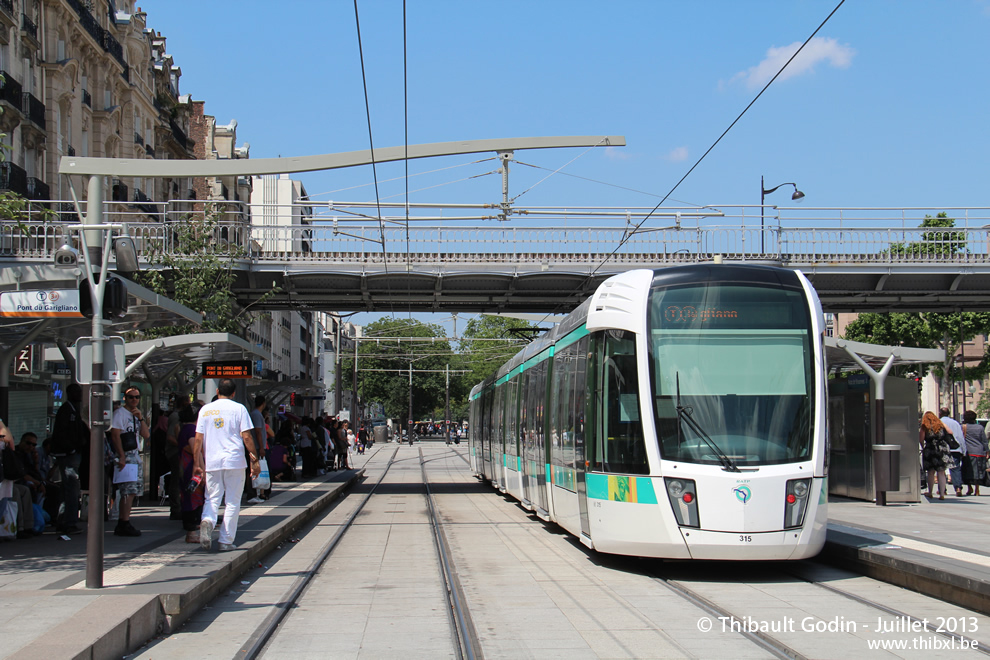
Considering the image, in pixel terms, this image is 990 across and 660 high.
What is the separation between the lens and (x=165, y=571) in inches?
349

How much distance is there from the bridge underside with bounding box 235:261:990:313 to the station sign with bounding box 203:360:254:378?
16.1 feet

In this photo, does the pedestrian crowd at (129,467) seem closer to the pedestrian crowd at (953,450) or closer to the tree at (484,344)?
the pedestrian crowd at (953,450)

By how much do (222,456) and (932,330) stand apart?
52023mm

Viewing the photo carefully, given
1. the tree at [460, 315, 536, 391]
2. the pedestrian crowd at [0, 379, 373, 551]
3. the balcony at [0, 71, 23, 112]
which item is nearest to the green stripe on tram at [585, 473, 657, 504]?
the pedestrian crowd at [0, 379, 373, 551]

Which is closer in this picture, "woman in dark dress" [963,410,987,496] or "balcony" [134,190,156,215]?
"woman in dark dress" [963,410,987,496]

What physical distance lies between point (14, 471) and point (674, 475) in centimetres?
696

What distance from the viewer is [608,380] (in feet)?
35.9

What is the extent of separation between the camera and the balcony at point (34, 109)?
1247 inches

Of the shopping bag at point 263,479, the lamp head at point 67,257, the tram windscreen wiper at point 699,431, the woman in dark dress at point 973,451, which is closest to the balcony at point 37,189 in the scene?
the shopping bag at point 263,479

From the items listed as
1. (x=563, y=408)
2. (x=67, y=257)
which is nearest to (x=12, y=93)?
(x=67, y=257)

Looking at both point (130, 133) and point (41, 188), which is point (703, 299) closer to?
point (41, 188)

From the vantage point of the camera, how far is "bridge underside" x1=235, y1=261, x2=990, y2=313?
2312cm

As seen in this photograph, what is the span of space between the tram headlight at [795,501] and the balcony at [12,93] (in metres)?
26.5

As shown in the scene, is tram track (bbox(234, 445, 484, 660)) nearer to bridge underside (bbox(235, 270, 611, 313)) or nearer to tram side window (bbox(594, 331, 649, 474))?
tram side window (bbox(594, 331, 649, 474))
